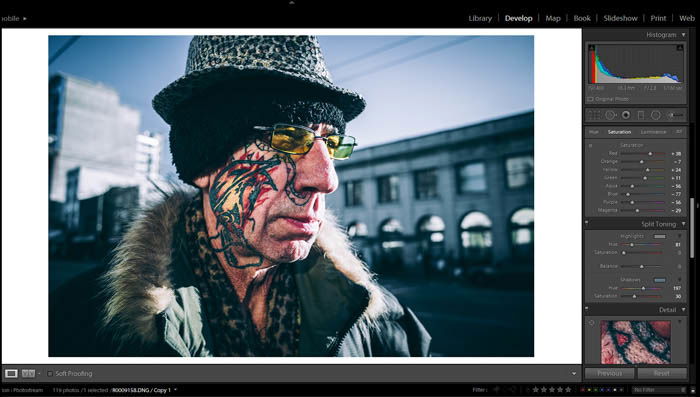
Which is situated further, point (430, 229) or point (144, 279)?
point (430, 229)

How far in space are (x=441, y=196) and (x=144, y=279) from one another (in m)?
10.1

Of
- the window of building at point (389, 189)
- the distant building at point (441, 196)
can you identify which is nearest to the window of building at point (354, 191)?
the distant building at point (441, 196)

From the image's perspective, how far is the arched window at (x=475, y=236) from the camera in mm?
8867

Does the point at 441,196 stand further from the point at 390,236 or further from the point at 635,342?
the point at 635,342

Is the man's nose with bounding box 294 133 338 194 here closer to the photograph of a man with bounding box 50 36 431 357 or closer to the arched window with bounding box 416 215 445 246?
the photograph of a man with bounding box 50 36 431 357

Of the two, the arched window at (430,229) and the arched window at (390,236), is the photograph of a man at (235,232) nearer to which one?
the arched window at (390,236)

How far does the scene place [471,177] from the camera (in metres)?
10.1

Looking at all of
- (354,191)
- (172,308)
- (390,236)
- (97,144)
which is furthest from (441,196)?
(172,308)

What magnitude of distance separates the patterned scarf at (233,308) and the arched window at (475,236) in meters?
8.21

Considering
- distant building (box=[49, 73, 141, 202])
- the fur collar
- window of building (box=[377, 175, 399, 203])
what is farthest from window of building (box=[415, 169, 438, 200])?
the fur collar

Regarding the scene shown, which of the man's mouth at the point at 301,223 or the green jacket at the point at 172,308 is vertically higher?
the man's mouth at the point at 301,223

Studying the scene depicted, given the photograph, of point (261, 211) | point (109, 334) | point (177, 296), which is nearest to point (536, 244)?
point (261, 211)

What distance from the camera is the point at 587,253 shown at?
1.59 metres
